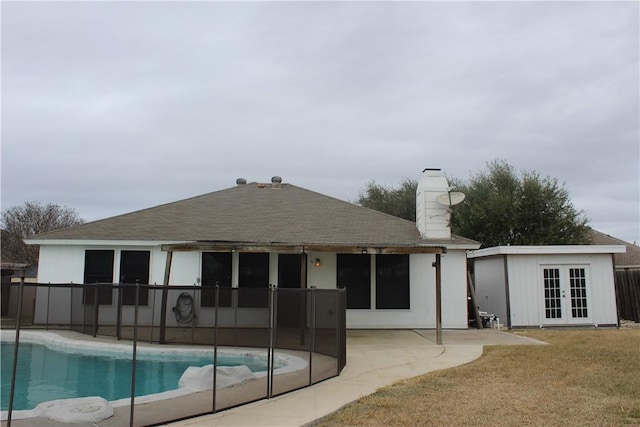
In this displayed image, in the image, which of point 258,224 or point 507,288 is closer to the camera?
point 507,288

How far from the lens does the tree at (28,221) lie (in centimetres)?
3369

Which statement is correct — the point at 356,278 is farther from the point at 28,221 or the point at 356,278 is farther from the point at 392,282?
the point at 28,221

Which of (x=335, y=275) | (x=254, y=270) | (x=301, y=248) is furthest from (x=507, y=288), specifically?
(x=254, y=270)

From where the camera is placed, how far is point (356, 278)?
52.6 ft

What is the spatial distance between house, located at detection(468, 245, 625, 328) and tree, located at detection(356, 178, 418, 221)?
18.8m

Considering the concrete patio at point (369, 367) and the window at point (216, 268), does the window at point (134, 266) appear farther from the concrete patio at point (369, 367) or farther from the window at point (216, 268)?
the concrete patio at point (369, 367)

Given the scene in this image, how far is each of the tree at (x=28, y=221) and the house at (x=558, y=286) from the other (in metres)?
30.7

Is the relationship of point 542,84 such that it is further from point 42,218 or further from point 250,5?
→ point 42,218

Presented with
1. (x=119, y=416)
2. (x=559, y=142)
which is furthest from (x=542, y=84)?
(x=119, y=416)

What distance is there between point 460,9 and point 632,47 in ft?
18.1

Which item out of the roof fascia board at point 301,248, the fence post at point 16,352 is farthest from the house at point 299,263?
the fence post at point 16,352

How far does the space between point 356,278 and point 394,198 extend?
22.4 m

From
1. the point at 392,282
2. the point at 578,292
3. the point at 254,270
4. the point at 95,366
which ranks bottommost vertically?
the point at 95,366

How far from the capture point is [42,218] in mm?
36562
